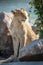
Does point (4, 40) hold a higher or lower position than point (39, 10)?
lower

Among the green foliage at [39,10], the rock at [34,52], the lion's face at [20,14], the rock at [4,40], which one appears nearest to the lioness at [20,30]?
the lion's face at [20,14]

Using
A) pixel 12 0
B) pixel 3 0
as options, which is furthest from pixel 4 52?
pixel 12 0

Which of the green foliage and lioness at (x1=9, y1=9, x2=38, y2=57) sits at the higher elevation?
Answer: the green foliage

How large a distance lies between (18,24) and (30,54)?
3601mm

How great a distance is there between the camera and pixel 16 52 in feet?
23.2

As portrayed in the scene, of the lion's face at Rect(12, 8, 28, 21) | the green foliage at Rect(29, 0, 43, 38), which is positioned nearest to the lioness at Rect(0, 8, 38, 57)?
the lion's face at Rect(12, 8, 28, 21)

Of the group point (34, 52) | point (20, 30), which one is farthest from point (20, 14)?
point (34, 52)

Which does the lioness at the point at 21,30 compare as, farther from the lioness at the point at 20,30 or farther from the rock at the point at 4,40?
the rock at the point at 4,40

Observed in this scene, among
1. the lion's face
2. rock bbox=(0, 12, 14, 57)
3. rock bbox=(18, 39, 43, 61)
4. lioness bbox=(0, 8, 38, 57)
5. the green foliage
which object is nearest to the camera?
rock bbox=(18, 39, 43, 61)

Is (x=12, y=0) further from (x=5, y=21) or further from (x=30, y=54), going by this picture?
(x=30, y=54)

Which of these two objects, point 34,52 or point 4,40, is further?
point 4,40

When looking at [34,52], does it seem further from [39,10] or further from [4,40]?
[4,40]

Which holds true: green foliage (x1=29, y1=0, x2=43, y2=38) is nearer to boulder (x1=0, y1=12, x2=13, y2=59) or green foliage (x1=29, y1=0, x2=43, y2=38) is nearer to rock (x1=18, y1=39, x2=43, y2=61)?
rock (x1=18, y1=39, x2=43, y2=61)

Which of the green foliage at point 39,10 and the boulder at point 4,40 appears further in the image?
the boulder at point 4,40
